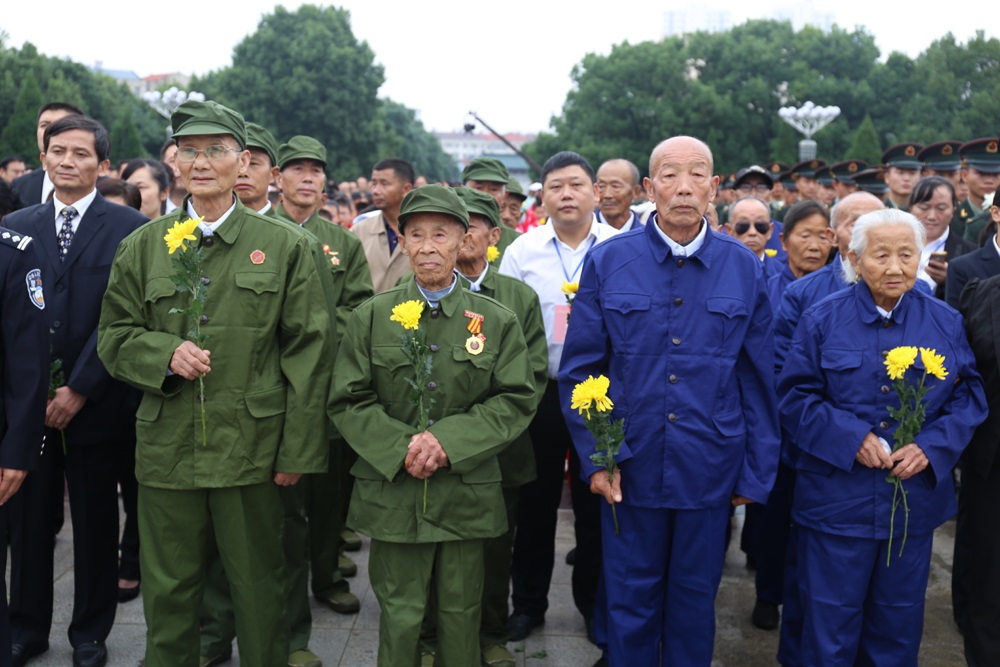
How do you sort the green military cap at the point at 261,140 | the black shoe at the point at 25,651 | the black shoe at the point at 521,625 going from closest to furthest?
the black shoe at the point at 25,651 < the black shoe at the point at 521,625 < the green military cap at the point at 261,140

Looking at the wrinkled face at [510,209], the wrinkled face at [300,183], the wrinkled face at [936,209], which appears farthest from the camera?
the wrinkled face at [510,209]

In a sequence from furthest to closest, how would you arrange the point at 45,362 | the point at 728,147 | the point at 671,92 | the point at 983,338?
the point at 671,92
the point at 728,147
the point at 983,338
the point at 45,362

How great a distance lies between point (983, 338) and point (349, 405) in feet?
8.68

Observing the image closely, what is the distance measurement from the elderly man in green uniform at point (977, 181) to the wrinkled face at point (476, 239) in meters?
4.05

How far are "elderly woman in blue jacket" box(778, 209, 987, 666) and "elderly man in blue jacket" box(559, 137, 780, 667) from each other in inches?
10.6

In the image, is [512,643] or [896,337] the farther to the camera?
[512,643]

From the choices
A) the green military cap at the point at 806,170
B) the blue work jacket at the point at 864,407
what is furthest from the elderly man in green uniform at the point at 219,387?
the green military cap at the point at 806,170

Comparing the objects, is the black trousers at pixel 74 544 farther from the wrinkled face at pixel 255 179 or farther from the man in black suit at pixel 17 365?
the wrinkled face at pixel 255 179

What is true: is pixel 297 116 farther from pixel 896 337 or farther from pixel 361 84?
pixel 896 337

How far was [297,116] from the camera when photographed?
54.4 m

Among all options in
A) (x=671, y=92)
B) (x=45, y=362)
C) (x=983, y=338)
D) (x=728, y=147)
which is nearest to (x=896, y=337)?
(x=983, y=338)

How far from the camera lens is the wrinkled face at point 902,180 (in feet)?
28.0

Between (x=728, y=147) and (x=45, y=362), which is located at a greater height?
(x=728, y=147)

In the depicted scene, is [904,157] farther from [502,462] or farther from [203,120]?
[203,120]
